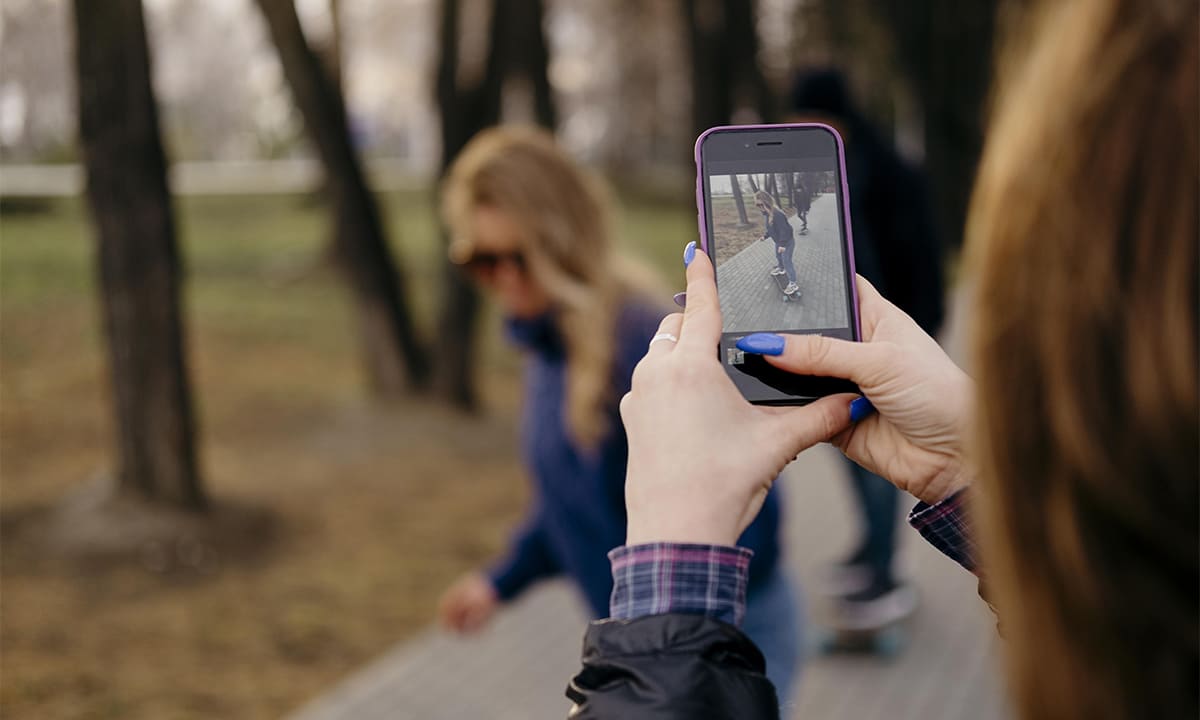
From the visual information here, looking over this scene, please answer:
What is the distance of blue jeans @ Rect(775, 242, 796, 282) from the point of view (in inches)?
58.1

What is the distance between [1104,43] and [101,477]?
23.3ft

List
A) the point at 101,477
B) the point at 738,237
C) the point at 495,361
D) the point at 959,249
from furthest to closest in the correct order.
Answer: the point at 959,249
the point at 495,361
the point at 101,477
the point at 738,237

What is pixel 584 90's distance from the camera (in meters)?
41.7

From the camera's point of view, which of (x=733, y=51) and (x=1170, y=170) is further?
(x=733, y=51)

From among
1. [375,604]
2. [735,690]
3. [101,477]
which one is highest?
[735,690]

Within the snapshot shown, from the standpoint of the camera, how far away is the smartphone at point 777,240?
56.8 inches

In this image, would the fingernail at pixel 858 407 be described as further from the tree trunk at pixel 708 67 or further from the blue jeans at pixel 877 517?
the tree trunk at pixel 708 67

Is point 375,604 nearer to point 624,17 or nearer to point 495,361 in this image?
point 495,361

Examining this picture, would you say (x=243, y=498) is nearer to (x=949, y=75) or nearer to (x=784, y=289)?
(x=784, y=289)

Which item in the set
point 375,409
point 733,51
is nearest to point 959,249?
point 733,51

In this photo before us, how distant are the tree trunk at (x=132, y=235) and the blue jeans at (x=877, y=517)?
12.1 feet

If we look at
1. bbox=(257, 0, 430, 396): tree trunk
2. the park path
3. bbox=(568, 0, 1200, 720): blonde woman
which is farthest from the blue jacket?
bbox=(257, 0, 430, 396): tree trunk

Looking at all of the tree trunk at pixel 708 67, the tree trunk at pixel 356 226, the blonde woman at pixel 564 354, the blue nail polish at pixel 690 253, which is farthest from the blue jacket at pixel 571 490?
the tree trunk at pixel 708 67

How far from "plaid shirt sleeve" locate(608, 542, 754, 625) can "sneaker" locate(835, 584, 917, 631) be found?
4.35 m
